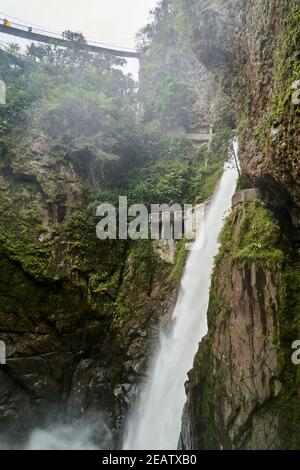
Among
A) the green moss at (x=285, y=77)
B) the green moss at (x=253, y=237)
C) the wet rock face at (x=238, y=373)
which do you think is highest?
the green moss at (x=285, y=77)

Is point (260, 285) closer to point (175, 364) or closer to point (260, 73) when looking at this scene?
point (175, 364)

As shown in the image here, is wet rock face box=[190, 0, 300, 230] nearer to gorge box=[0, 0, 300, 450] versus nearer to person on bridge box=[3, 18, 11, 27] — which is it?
gorge box=[0, 0, 300, 450]

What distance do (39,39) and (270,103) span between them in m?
24.1

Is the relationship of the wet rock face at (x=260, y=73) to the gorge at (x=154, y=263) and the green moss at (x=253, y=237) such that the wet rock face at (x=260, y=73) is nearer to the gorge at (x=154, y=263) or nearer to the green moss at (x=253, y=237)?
the gorge at (x=154, y=263)

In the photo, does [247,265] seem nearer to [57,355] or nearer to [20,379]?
[57,355]

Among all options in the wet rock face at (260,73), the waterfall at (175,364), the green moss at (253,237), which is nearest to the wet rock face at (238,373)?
the green moss at (253,237)

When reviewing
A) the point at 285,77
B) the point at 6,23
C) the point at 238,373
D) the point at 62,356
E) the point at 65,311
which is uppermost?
the point at 6,23

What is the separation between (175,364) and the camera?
959cm

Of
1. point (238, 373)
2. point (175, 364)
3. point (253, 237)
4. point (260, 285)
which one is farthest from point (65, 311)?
point (260, 285)

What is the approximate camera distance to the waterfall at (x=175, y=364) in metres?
8.82

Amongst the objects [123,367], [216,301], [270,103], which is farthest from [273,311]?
[123,367]

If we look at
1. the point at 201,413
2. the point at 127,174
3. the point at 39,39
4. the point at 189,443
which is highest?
the point at 39,39

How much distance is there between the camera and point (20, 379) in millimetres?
11203

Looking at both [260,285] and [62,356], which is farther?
[62,356]
